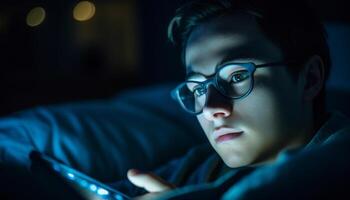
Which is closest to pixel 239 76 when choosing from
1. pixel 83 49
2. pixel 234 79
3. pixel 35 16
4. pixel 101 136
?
pixel 234 79

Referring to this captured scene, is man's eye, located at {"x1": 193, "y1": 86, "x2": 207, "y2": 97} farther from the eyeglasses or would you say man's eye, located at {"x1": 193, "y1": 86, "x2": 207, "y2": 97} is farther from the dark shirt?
the dark shirt

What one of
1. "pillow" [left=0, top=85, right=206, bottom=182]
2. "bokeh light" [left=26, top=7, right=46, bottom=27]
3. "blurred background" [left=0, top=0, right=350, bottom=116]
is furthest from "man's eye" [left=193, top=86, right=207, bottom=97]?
"bokeh light" [left=26, top=7, right=46, bottom=27]

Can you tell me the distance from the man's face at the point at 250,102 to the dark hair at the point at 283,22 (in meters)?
0.02

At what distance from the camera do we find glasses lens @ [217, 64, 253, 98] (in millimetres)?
757

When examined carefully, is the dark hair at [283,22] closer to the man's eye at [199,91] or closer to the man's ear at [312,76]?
the man's ear at [312,76]

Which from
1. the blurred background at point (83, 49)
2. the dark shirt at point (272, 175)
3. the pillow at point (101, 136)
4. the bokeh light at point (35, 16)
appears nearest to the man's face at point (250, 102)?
the dark shirt at point (272, 175)

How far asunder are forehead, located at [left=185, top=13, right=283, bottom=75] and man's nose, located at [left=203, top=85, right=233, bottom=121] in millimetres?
44

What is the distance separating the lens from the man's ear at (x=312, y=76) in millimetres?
807

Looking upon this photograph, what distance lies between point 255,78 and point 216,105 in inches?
3.4

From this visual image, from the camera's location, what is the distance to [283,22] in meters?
0.81

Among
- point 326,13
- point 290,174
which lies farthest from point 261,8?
point 326,13

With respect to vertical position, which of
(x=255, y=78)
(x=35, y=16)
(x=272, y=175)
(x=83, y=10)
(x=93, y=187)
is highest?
(x=83, y=10)

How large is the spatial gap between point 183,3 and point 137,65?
1448 millimetres

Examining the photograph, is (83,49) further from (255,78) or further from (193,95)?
(255,78)
